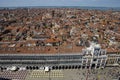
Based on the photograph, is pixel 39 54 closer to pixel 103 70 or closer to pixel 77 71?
pixel 77 71

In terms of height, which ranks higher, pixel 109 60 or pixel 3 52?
pixel 3 52

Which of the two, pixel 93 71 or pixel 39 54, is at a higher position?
pixel 39 54

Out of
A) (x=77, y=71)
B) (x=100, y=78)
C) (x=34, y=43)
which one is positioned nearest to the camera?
(x=100, y=78)

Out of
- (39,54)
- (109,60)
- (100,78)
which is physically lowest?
(100,78)

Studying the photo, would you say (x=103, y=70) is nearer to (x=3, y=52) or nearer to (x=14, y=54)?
(x=14, y=54)

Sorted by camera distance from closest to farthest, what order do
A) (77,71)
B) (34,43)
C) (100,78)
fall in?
(100,78) < (77,71) < (34,43)

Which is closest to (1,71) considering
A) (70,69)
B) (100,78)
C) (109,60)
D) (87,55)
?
(70,69)

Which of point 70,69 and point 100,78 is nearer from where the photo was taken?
point 100,78

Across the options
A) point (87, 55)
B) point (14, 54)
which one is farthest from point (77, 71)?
point (14, 54)

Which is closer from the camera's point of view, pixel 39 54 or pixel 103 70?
pixel 39 54
